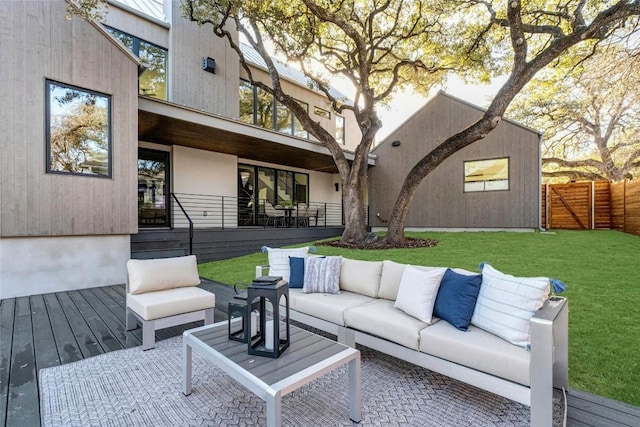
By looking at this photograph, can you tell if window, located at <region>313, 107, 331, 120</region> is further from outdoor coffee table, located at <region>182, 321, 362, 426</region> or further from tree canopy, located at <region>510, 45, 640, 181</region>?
outdoor coffee table, located at <region>182, 321, 362, 426</region>

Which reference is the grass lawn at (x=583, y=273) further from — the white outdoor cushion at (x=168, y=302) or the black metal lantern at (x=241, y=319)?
the black metal lantern at (x=241, y=319)

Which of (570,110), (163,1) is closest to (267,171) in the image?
(163,1)

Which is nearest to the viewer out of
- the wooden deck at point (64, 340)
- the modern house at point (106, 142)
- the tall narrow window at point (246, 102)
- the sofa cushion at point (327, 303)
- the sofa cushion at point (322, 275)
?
the wooden deck at point (64, 340)

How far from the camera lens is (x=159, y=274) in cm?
380

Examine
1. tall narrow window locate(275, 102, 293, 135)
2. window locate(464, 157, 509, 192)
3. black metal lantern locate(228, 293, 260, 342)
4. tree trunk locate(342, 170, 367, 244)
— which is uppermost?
tall narrow window locate(275, 102, 293, 135)

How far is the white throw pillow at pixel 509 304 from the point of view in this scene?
7.07 feet

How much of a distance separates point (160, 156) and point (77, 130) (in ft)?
10.0

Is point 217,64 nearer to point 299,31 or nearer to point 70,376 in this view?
point 299,31

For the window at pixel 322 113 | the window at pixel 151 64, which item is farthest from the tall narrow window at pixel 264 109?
the window at pixel 151 64

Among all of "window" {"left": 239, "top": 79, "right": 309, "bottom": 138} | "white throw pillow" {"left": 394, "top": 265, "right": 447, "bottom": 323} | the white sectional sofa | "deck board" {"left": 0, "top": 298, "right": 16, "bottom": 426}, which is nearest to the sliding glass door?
"window" {"left": 239, "top": 79, "right": 309, "bottom": 138}

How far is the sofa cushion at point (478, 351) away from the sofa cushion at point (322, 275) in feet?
4.39

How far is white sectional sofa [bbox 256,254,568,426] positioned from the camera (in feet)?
6.08

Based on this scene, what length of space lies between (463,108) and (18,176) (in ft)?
40.5

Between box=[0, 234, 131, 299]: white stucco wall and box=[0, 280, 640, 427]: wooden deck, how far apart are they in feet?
0.80
